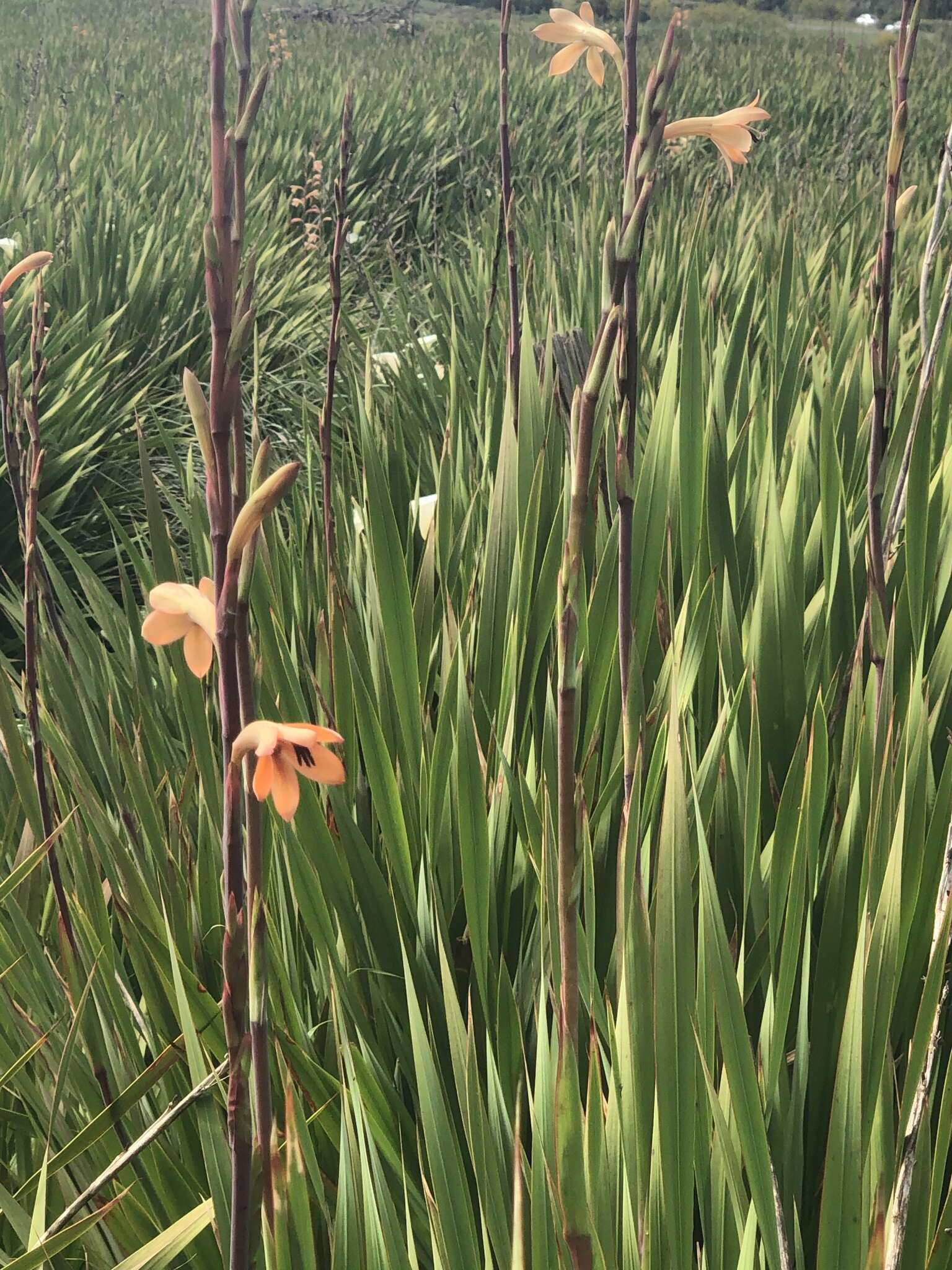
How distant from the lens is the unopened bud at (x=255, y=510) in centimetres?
34

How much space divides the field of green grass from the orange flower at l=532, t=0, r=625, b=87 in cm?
13

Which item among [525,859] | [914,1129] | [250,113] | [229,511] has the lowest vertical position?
[525,859]

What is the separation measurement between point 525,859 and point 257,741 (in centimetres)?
55

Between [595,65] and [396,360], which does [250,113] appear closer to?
[595,65]

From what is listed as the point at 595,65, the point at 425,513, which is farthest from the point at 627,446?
the point at 425,513

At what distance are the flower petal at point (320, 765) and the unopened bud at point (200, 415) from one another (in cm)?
10

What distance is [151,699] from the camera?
Result: 118 cm

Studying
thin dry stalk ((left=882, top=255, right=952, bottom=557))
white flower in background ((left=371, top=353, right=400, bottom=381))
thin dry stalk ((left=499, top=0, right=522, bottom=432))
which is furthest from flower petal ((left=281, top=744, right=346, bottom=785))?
white flower in background ((left=371, top=353, right=400, bottom=381))

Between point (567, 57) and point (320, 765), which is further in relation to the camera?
point (567, 57)

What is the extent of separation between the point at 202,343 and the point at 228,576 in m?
3.14

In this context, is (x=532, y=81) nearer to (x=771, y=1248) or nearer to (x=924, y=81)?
(x=924, y=81)

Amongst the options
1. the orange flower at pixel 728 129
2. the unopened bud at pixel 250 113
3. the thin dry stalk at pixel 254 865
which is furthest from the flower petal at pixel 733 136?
the thin dry stalk at pixel 254 865

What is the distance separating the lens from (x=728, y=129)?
0.80m

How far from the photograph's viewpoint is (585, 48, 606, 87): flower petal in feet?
3.02
